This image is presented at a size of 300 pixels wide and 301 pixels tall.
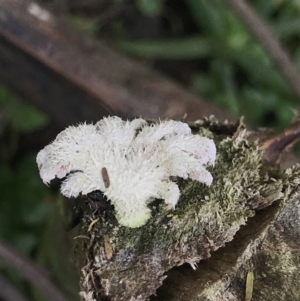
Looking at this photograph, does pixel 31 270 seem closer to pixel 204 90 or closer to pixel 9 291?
pixel 9 291

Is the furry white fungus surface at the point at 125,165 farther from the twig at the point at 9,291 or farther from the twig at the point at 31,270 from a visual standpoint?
the twig at the point at 9,291

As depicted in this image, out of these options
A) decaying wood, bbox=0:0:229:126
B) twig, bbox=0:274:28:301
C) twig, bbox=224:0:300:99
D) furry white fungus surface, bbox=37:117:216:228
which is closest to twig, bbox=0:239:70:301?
twig, bbox=0:274:28:301

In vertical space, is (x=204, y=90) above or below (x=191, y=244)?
above

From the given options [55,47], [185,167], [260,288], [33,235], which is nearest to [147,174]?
[185,167]

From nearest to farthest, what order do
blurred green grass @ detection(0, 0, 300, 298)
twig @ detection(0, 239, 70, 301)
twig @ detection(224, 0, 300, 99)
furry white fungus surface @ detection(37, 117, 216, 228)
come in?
furry white fungus surface @ detection(37, 117, 216, 228)
twig @ detection(0, 239, 70, 301)
twig @ detection(224, 0, 300, 99)
blurred green grass @ detection(0, 0, 300, 298)

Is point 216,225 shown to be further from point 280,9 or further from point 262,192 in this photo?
point 280,9

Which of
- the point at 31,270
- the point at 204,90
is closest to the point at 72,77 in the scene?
the point at 31,270

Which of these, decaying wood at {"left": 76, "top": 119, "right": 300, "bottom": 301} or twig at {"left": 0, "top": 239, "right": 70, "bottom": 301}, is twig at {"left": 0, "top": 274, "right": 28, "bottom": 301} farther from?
decaying wood at {"left": 76, "top": 119, "right": 300, "bottom": 301}
